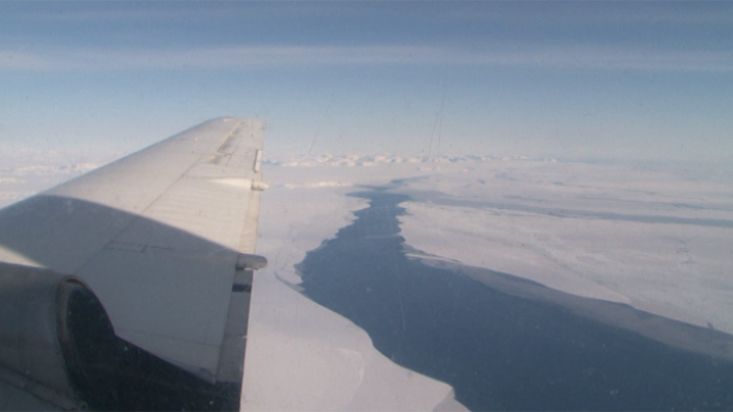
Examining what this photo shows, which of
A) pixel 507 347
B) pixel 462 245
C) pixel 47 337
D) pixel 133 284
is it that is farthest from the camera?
pixel 462 245

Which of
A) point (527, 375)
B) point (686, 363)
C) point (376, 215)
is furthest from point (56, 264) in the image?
point (376, 215)

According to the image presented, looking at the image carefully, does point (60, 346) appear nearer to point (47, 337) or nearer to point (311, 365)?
point (47, 337)

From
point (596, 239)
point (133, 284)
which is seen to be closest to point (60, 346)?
point (133, 284)

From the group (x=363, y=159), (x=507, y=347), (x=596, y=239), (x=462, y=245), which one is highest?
(x=363, y=159)

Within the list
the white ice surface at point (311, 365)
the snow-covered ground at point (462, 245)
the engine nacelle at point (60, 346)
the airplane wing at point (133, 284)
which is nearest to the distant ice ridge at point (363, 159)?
the snow-covered ground at point (462, 245)

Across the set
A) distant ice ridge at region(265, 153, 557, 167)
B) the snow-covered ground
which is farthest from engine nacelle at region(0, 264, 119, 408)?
distant ice ridge at region(265, 153, 557, 167)

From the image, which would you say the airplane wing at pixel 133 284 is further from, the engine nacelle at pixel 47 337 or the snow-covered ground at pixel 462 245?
the snow-covered ground at pixel 462 245

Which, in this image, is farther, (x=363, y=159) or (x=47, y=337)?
(x=363, y=159)
